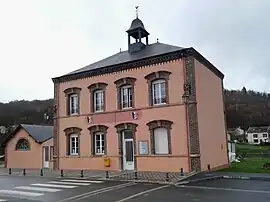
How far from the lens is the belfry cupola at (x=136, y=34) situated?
81.3 feet

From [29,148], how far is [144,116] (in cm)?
1402

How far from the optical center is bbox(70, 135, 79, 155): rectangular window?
23.8m

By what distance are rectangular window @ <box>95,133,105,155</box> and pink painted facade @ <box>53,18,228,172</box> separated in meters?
0.07

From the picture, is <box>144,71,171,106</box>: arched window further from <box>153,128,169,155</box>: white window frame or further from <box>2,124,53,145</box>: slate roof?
<box>2,124,53,145</box>: slate roof

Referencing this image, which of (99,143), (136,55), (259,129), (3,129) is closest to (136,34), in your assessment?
(136,55)

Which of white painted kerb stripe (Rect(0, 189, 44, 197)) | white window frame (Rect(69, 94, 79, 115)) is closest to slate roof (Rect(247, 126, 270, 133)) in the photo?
white window frame (Rect(69, 94, 79, 115))

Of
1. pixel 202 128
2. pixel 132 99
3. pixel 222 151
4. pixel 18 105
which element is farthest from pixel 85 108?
pixel 18 105

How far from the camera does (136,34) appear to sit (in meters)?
25.1

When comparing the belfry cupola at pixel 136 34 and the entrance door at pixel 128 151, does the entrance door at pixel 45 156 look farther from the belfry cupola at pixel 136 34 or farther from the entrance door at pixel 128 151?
the belfry cupola at pixel 136 34

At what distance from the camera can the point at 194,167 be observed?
61.3 feet

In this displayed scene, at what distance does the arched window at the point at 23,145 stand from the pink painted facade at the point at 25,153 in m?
0.09

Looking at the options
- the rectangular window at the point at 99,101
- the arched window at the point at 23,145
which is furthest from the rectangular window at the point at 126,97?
the arched window at the point at 23,145

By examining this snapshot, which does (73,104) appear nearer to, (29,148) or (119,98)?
(119,98)

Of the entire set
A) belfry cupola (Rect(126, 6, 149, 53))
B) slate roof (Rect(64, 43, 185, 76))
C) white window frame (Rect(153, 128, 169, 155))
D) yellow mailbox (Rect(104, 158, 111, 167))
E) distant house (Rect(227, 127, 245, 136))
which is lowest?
yellow mailbox (Rect(104, 158, 111, 167))
